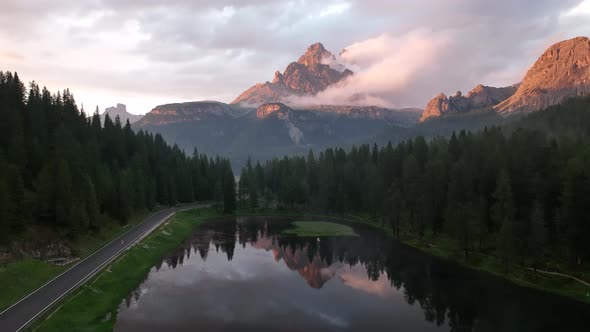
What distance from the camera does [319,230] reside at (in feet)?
408

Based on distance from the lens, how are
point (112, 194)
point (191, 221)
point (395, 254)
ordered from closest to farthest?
1. point (395, 254)
2. point (112, 194)
3. point (191, 221)

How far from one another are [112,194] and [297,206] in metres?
92.9

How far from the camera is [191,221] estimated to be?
135500 millimetres

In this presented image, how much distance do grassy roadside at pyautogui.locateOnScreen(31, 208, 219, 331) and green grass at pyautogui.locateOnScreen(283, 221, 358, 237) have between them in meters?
40.1

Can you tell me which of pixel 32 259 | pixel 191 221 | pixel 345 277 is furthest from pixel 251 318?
pixel 191 221

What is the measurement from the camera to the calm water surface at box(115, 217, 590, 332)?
164 ft

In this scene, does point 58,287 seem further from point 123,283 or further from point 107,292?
point 123,283

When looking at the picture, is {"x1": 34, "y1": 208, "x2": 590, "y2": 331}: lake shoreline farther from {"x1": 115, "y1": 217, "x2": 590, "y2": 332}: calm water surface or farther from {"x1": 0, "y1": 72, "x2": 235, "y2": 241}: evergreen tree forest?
{"x1": 0, "y1": 72, "x2": 235, "y2": 241}: evergreen tree forest

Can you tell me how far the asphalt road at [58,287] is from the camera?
40.7 m

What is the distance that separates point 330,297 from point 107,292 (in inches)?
1361

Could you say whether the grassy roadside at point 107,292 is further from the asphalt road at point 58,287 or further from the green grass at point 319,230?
the green grass at point 319,230

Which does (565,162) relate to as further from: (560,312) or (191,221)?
(191,221)

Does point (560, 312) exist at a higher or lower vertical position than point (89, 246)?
lower

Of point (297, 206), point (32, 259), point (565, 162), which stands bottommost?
point (297, 206)
